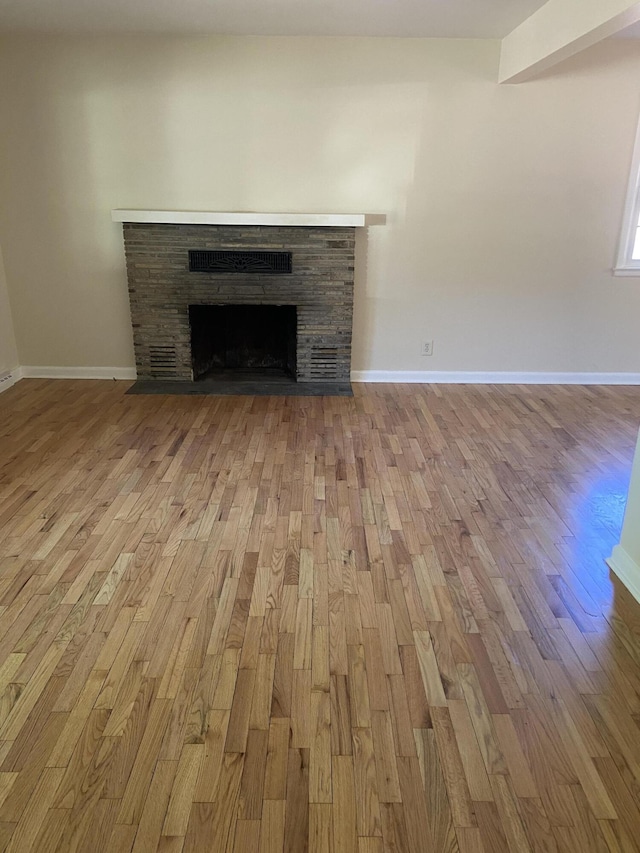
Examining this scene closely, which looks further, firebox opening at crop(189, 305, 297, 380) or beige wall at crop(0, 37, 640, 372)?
firebox opening at crop(189, 305, 297, 380)

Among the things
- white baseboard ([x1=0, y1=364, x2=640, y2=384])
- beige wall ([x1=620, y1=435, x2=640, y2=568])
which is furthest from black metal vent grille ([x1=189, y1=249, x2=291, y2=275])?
beige wall ([x1=620, y1=435, x2=640, y2=568])

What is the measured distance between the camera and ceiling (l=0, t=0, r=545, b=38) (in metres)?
3.37

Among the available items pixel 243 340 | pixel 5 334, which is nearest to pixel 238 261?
pixel 243 340

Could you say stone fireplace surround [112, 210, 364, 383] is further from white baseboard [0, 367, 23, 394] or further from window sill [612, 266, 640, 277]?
window sill [612, 266, 640, 277]

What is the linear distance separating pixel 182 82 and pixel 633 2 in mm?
2900

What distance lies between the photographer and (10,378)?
4.75 metres

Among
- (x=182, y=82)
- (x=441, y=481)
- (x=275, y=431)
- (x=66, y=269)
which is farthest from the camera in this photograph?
(x=66, y=269)

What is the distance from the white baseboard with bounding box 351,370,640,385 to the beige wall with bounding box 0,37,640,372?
0.30ft

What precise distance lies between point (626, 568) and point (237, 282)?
3223 millimetres

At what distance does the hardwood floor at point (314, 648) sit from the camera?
1479 millimetres

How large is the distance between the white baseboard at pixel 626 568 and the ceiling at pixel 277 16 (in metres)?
2.89

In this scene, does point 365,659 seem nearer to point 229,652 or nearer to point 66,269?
point 229,652

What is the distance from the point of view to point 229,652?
1991 millimetres

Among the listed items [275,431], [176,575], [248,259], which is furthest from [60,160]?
[176,575]
